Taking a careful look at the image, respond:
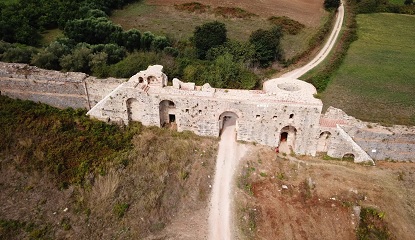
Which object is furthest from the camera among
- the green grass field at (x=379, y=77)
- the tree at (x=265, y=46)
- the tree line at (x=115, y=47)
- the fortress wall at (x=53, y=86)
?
the tree at (x=265, y=46)

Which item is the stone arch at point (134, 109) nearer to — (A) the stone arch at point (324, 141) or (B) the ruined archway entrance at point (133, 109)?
(B) the ruined archway entrance at point (133, 109)

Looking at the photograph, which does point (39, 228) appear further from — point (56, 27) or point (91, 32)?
point (56, 27)

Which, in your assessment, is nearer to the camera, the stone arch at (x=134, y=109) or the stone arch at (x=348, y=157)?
the stone arch at (x=348, y=157)

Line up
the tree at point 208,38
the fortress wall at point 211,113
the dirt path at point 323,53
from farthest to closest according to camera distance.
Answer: the tree at point 208,38 → the dirt path at point 323,53 → the fortress wall at point 211,113

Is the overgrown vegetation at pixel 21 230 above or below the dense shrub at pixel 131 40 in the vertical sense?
below

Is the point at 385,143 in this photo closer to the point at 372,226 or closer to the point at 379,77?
the point at 372,226

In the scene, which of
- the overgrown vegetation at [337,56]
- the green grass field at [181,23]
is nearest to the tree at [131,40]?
the green grass field at [181,23]

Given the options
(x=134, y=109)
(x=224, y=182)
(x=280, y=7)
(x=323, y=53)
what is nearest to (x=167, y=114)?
(x=134, y=109)

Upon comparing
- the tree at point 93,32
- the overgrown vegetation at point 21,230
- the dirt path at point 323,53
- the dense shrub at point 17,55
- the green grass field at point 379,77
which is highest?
the dense shrub at point 17,55
